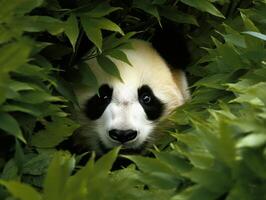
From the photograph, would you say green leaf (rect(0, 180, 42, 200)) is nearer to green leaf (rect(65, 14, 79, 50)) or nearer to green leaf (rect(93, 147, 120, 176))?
green leaf (rect(93, 147, 120, 176))

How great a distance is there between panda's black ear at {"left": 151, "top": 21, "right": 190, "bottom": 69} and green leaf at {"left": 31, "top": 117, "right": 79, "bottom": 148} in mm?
953

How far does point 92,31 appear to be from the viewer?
109 inches

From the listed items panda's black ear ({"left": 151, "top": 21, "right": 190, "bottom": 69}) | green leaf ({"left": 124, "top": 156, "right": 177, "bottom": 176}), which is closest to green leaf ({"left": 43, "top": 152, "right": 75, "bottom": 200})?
green leaf ({"left": 124, "top": 156, "right": 177, "bottom": 176})

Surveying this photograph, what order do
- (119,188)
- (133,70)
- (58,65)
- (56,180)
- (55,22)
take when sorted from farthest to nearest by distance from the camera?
1. (133,70)
2. (58,65)
3. (55,22)
4. (119,188)
5. (56,180)

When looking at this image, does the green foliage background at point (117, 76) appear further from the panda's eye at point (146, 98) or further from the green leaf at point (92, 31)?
the panda's eye at point (146, 98)

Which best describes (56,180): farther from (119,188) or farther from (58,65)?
(58,65)

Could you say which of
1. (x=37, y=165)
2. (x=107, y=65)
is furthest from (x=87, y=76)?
(x=37, y=165)

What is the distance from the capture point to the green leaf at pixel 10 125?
2176mm

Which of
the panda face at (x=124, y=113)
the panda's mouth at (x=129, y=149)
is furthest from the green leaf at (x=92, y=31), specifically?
the panda's mouth at (x=129, y=149)

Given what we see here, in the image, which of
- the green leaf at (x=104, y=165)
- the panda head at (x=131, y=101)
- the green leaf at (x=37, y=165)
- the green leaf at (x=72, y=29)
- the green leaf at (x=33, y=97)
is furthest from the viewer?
the panda head at (x=131, y=101)

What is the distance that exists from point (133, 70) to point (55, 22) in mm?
719

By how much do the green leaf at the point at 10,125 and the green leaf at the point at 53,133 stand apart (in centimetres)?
33

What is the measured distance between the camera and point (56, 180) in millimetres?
1872

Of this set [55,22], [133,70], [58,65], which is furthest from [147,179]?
[133,70]
